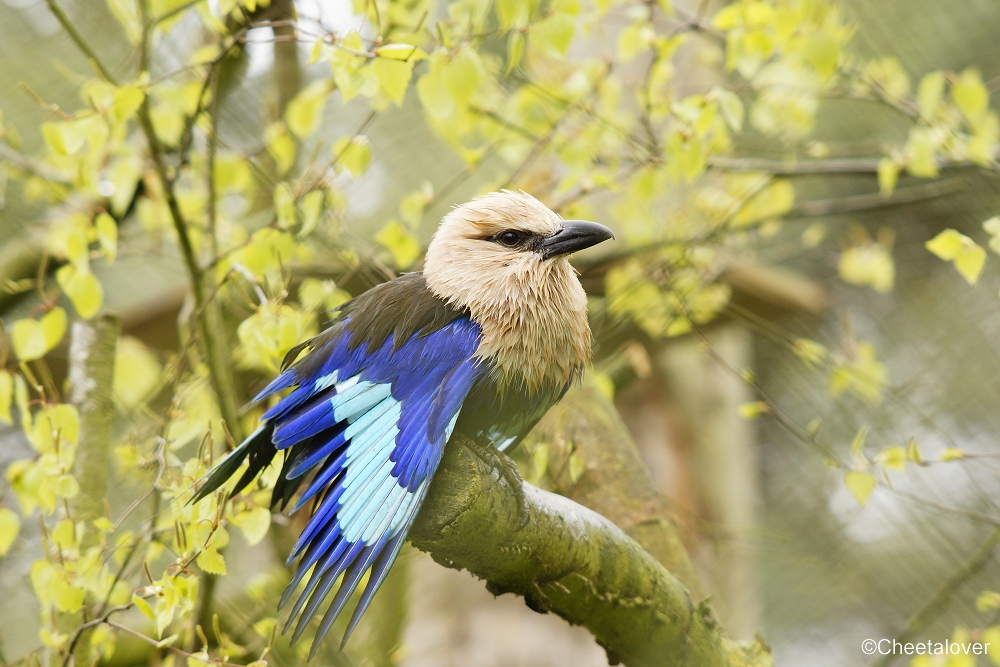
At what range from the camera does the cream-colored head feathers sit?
6.75 ft

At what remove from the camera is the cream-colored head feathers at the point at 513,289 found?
206 centimetres

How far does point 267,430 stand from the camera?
196 cm

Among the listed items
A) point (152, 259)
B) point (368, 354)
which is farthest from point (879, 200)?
point (152, 259)

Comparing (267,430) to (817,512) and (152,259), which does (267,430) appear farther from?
(817,512)

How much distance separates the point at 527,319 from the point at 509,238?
0.30m

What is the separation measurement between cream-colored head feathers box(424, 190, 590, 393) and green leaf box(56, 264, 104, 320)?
77cm

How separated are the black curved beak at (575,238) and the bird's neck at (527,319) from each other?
4 centimetres

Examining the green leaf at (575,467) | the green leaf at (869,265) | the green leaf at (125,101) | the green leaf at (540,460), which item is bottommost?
the green leaf at (869,265)

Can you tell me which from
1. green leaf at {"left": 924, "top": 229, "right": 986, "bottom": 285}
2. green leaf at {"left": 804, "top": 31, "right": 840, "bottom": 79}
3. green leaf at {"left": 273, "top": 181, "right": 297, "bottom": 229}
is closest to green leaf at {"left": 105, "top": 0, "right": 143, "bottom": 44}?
green leaf at {"left": 273, "top": 181, "right": 297, "bottom": 229}

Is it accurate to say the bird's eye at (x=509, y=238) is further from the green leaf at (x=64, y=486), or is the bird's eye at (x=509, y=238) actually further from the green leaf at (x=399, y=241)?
the green leaf at (x=64, y=486)

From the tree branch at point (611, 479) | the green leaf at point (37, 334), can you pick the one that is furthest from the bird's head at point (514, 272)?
the green leaf at point (37, 334)

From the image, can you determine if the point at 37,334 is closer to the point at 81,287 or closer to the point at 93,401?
the point at 81,287

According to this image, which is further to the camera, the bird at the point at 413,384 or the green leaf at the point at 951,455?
the green leaf at the point at 951,455

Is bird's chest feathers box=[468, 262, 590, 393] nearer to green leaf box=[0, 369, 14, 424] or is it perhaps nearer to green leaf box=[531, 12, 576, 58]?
green leaf box=[531, 12, 576, 58]
